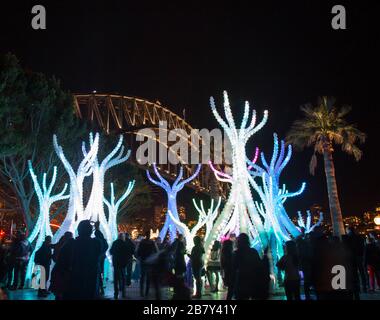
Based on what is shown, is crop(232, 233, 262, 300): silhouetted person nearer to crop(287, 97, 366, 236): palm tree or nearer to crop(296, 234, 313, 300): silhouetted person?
crop(296, 234, 313, 300): silhouetted person

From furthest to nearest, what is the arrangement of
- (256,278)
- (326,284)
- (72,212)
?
(72,212) < (256,278) < (326,284)

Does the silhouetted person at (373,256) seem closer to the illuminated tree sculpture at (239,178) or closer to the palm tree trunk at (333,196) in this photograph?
the illuminated tree sculpture at (239,178)

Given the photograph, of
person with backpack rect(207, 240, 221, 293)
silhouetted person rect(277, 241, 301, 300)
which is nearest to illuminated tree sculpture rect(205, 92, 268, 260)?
person with backpack rect(207, 240, 221, 293)

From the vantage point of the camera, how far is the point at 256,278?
6.66 meters

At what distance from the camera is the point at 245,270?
6.71 metres

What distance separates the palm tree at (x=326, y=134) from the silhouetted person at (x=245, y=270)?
16141 millimetres

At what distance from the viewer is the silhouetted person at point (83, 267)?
6.12 meters

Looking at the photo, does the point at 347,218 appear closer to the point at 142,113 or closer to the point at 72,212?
the point at 142,113

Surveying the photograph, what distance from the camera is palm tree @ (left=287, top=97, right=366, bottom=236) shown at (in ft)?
73.0

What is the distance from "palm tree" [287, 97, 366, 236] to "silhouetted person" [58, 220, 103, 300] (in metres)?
17.7

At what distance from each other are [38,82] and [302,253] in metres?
16.6

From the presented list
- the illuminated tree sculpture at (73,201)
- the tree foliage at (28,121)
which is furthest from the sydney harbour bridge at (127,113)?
the illuminated tree sculpture at (73,201)
